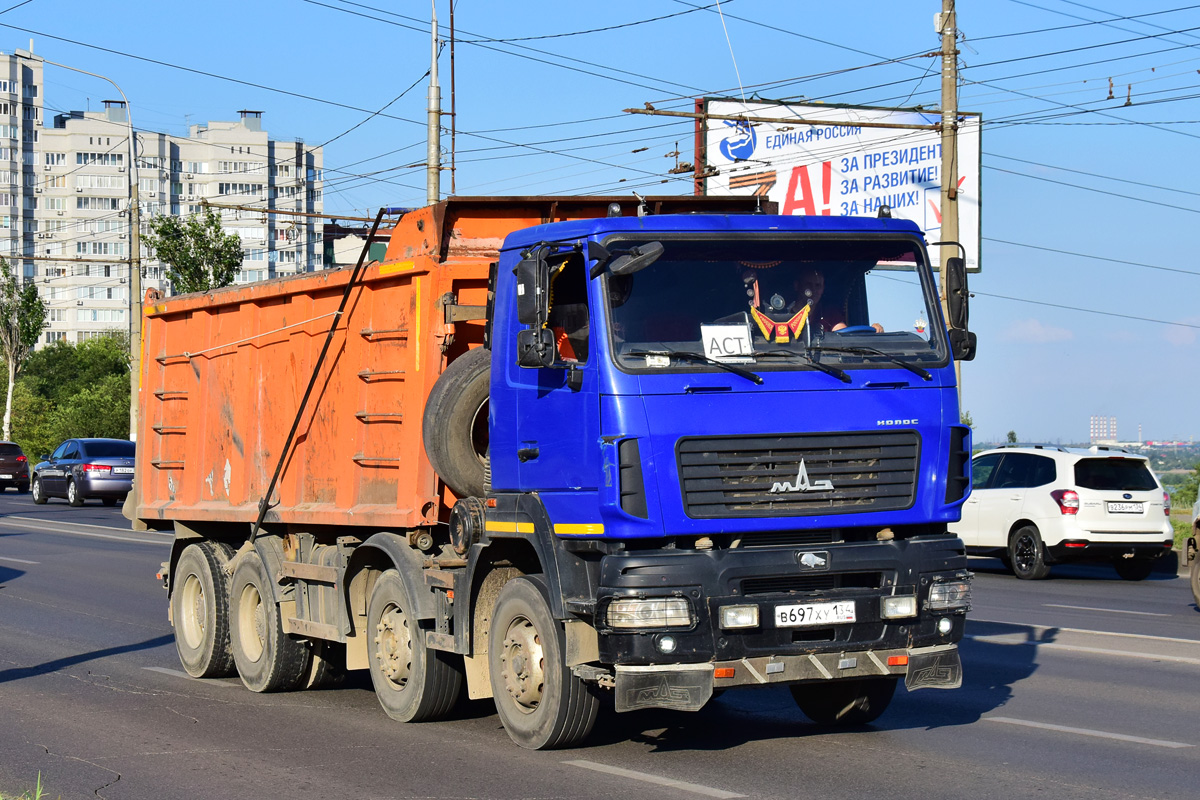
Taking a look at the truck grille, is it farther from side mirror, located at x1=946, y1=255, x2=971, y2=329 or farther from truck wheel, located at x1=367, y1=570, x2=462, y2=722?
truck wheel, located at x1=367, y1=570, x2=462, y2=722

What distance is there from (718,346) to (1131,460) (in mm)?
13513

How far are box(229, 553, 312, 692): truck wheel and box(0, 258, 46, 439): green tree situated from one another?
59.2 metres

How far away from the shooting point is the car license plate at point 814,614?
7.00 m

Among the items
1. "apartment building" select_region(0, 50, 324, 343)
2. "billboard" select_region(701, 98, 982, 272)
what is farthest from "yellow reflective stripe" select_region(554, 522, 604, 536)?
"apartment building" select_region(0, 50, 324, 343)

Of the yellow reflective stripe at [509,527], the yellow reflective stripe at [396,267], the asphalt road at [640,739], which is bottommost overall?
the asphalt road at [640,739]

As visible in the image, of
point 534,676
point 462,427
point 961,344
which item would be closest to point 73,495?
point 462,427

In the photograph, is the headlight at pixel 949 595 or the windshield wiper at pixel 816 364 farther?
the headlight at pixel 949 595

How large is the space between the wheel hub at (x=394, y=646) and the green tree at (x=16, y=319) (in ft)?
201

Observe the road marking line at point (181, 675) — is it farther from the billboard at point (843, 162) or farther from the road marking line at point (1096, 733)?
the billboard at point (843, 162)

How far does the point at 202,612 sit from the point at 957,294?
6.36 metres

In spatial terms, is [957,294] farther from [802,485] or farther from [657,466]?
[657,466]

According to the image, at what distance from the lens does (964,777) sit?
276 inches

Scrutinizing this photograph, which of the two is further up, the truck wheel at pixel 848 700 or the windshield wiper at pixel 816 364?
the windshield wiper at pixel 816 364

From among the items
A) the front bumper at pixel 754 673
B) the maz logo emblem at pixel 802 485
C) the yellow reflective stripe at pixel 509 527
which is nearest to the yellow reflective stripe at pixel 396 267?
the yellow reflective stripe at pixel 509 527
